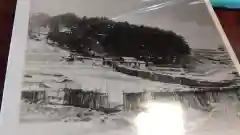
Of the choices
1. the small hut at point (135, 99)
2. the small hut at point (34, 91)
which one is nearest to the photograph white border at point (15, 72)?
the small hut at point (34, 91)

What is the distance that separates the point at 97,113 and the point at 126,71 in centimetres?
10

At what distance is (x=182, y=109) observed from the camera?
0.55m

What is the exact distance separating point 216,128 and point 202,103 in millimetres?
48

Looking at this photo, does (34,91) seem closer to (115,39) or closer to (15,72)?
(15,72)

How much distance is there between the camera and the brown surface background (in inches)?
24.2

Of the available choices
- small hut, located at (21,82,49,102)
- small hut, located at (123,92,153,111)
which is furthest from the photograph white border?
small hut, located at (123,92,153,111)

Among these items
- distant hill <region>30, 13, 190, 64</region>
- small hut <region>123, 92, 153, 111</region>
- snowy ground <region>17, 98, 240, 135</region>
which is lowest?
snowy ground <region>17, 98, 240, 135</region>

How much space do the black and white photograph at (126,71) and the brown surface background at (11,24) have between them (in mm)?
29

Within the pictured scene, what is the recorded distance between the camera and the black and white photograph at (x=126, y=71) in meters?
0.52

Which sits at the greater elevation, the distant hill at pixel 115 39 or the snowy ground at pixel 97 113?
the distant hill at pixel 115 39

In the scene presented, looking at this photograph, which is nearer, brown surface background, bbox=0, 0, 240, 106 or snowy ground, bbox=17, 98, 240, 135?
snowy ground, bbox=17, 98, 240, 135

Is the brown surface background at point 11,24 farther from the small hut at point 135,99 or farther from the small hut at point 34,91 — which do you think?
the small hut at point 135,99

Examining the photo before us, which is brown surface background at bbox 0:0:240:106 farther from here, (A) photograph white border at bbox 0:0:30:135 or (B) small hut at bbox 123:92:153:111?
A: (B) small hut at bbox 123:92:153:111

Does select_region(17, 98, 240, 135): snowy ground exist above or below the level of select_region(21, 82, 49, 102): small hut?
below
